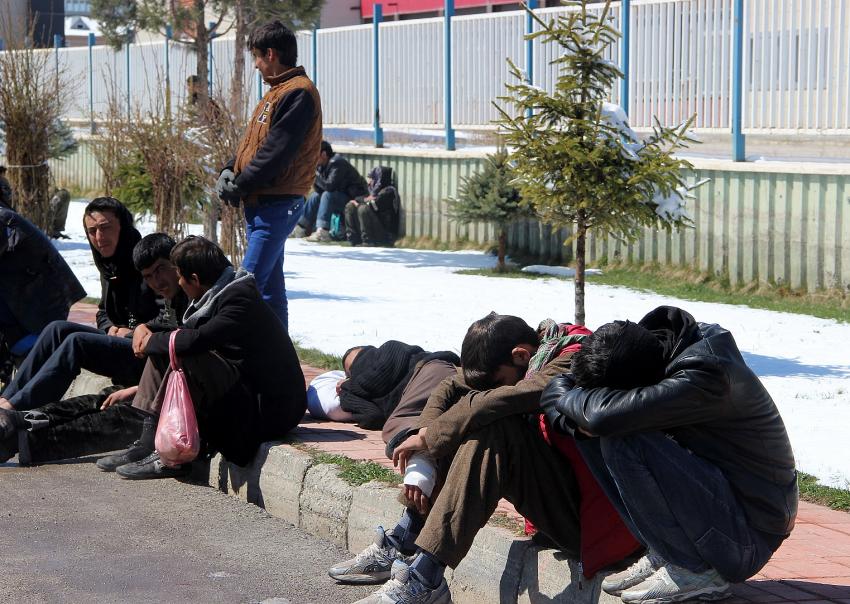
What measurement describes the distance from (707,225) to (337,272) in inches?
154

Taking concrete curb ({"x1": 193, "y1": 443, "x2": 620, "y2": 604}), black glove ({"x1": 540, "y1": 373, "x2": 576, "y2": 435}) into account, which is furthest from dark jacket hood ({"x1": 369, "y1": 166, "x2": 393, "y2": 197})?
black glove ({"x1": 540, "y1": 373, "x2": 576, "y2": 435})

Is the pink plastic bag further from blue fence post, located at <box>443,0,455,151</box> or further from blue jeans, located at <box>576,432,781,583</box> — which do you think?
blue fence post, located at <box>443,0,455,151</box>

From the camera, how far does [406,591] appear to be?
4227mm

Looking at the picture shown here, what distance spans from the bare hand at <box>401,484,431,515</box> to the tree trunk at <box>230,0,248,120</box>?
25.6 ft

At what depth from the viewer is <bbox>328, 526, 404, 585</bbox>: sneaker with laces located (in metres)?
4.64

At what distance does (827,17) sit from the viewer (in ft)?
38.0

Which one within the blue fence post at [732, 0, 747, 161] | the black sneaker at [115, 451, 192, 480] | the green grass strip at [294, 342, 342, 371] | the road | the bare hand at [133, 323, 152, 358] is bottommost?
the road

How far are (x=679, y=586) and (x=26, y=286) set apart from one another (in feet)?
16.0

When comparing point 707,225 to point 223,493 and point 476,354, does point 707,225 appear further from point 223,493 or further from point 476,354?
point 476,354

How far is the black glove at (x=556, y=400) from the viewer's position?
3928mm

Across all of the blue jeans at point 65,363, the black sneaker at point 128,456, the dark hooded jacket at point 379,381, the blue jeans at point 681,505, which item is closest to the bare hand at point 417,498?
the blue jeans at point 681,505

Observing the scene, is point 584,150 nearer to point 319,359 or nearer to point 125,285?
point 319,359

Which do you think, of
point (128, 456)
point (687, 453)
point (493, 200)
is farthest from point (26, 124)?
point (687, 453)

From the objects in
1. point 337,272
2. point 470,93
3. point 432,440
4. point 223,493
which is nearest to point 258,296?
point 223,493
